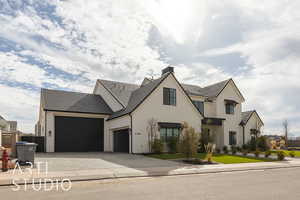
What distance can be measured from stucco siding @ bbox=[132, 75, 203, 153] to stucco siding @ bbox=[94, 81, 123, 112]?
3302 mm

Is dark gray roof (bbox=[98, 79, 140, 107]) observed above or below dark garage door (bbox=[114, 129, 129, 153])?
above

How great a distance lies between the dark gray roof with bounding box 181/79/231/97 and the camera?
108 feet

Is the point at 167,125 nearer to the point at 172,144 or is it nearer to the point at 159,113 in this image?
the point at 159,113

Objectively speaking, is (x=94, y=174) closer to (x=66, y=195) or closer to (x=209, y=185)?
(x=66, y=195)

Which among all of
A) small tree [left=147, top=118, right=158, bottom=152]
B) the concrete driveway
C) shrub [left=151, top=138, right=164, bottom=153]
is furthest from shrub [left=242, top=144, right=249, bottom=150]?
the concrete driveway

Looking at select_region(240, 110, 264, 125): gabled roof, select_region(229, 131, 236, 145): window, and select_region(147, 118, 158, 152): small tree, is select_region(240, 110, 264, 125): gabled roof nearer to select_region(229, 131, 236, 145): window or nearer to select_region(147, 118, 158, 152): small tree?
select_region(229, 131, 236, 145): window

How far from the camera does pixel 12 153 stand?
1723 cm

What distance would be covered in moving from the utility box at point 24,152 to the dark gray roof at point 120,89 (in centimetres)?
1319

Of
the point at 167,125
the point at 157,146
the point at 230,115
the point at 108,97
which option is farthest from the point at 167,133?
the point at 230,115

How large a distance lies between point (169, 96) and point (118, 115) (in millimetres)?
5096

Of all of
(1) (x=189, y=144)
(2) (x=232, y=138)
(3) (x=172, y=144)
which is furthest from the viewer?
(2) (x=232, y=138)

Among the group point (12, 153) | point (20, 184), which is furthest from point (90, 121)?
point (20, 184)

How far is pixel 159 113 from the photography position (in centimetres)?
2520

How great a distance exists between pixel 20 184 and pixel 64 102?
17.8 metres
